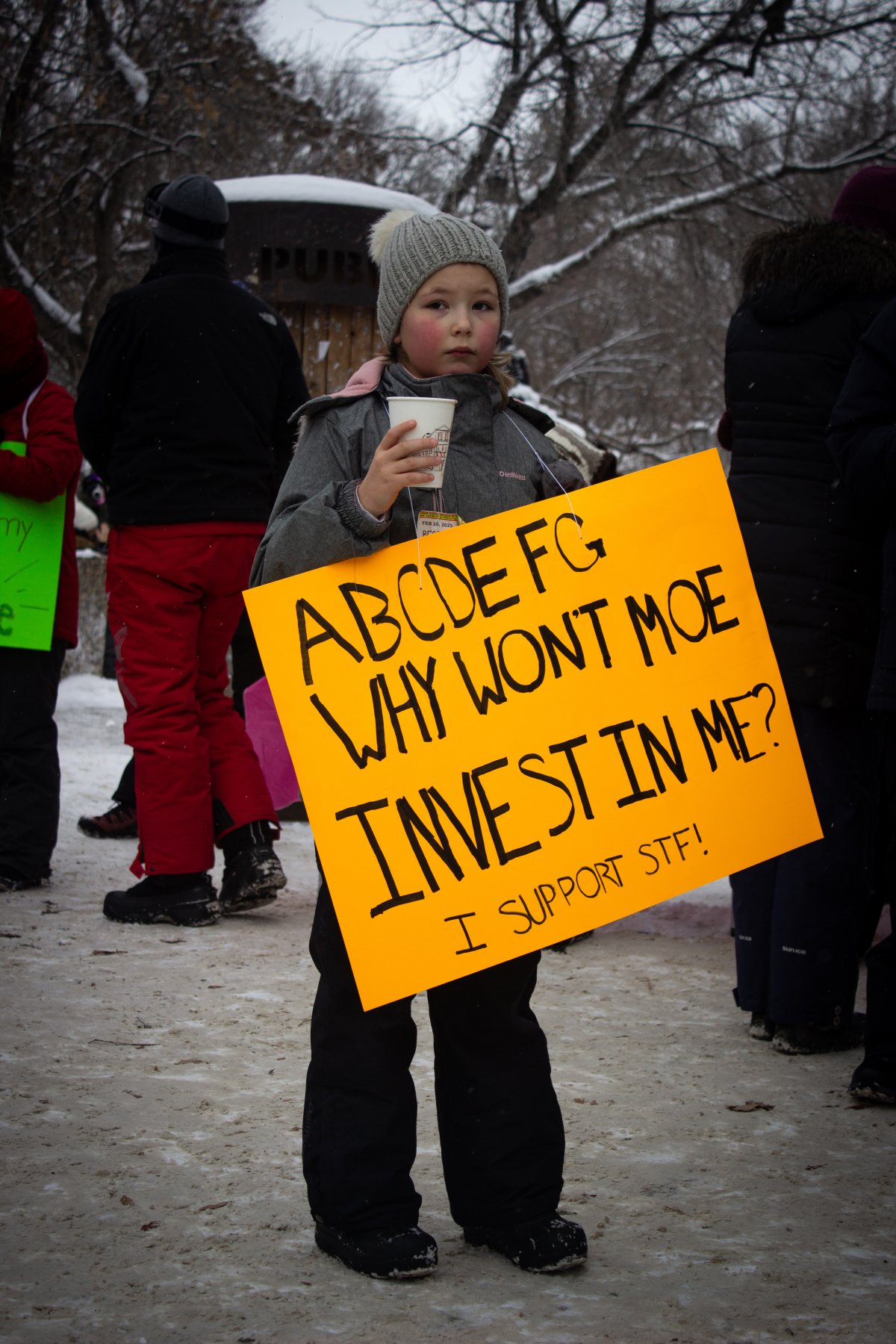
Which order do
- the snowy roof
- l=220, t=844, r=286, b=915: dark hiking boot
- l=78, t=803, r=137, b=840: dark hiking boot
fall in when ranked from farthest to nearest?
the snowy roof
l=78, t=803, r=137, b=840: dark hiking boot
l=220, t=844, r=286, b=915: dark hiking boot

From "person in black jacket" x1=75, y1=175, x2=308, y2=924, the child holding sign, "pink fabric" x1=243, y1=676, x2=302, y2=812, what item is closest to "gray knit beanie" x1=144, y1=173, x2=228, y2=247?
"person in black jacket" x1=75, y1=175, x2=308, y2=924

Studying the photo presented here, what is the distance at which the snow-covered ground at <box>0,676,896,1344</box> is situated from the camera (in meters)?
2.05

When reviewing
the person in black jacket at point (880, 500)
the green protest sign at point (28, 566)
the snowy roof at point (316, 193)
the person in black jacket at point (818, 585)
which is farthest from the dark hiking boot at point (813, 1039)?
the snowy roof at point (316, 193)

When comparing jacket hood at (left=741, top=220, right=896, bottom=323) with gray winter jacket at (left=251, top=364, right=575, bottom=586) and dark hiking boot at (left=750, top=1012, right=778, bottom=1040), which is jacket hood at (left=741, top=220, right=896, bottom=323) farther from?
dark hiking boot at (left=750, top=1012, right=778, bottom=1040)

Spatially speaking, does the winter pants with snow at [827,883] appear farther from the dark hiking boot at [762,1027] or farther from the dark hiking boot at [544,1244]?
the dark hiking boot at [544,1244]

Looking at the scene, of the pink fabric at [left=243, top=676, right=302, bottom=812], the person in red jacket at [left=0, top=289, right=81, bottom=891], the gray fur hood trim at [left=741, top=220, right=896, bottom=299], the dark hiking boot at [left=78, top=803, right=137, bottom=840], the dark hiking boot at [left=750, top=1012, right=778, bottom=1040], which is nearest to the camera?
the pink fabric at [left=243, top=676, right=302, bottom=812]

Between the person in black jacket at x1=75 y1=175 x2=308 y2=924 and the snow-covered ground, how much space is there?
11.6 inches

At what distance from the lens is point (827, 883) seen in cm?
336

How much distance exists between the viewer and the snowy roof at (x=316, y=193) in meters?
5.98

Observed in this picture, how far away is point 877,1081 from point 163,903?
220 centimetres

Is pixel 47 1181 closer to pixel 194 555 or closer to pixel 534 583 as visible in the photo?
pixel 534 583

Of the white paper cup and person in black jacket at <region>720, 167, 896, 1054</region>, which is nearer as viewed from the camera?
the white paper cup

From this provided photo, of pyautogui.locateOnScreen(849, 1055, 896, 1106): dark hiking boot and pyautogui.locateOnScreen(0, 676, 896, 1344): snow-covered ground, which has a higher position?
pyautogui.locateOnScreen(849, 1055, 896, 1106): dark hiking boot

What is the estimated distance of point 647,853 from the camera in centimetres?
227
